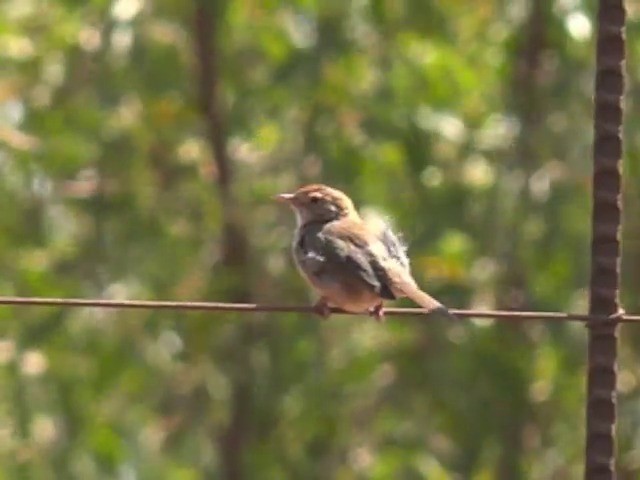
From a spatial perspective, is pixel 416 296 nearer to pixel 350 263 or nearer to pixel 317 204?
pixel 350 263

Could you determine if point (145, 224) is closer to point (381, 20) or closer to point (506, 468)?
point (381, 20)

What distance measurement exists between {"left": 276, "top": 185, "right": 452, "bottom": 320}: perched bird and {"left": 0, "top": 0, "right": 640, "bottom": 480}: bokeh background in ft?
4.02

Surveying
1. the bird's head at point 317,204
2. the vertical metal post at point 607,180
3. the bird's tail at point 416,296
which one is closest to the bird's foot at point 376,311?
the bird's tail at point 416,296

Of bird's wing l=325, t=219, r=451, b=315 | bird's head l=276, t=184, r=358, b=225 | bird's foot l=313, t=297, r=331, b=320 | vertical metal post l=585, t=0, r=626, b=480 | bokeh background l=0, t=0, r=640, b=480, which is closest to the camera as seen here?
vertical metal post l=585, t=0, r=626, b=480

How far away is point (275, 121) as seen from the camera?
8547 mm

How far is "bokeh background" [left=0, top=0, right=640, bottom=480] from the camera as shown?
8156 millimetres

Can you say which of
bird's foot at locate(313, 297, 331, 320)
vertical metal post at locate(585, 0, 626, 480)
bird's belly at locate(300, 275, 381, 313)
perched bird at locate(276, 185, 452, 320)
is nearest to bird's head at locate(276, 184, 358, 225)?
perched bird at locate(276, 185, 452, 320)

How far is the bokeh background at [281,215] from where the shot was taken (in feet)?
26.8

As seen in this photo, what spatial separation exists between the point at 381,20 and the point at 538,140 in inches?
40.3

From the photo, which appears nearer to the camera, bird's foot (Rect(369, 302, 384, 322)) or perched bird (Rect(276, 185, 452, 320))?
bird's foot (Rect(369, 302, 384, 322))

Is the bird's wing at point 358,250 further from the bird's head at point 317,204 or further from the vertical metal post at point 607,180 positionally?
the vertical metal post at point 607,180

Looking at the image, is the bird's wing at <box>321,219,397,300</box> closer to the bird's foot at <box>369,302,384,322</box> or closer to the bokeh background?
the bird's foot at <box>369,302,384,322</box>

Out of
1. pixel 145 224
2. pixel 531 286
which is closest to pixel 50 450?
pixel 145 224

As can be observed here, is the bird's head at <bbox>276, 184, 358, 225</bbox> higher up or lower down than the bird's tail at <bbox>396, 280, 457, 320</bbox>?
higher up
